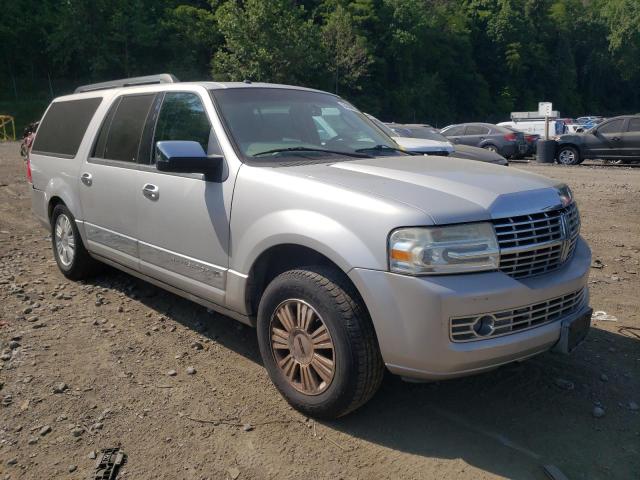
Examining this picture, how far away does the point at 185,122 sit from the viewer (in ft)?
14.0

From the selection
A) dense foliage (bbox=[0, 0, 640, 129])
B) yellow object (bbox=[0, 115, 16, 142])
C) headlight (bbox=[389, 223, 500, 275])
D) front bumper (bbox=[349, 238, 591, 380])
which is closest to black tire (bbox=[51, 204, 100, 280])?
Answer: front bumper (bbox=[349, 238, 591, 380])

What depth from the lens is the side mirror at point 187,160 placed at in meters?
3.60

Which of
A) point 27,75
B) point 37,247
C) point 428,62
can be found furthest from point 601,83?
point 37,247

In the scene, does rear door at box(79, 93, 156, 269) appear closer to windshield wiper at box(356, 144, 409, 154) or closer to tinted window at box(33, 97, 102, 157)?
tinted window at box(33, 97, 102, 157)

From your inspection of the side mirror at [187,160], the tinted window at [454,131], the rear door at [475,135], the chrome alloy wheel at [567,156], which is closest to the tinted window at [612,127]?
the chrome alloy wheel at [567,156]

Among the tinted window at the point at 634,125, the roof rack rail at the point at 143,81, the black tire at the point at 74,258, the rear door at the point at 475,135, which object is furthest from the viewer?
the rear door at the point at 475,135

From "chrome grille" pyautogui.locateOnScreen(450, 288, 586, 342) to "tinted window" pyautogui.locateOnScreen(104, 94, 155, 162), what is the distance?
291cm

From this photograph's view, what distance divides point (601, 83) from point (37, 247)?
4326 inches

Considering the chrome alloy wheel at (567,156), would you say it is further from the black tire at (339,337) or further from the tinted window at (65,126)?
the black tire at (339,337)

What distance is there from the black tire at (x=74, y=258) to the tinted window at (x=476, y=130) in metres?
19.5

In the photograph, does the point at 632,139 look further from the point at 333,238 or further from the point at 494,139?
the point at 333,238

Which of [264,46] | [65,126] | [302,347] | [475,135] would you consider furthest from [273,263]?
[264,46]

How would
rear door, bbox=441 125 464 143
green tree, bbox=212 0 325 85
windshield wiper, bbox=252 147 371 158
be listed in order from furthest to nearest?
green tree, bbox=212 0 325 85, rear door, bbox=441 125 464 143, windshield wiper, bbox=252 147 371 158

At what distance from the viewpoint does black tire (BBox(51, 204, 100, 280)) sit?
18.4ft
